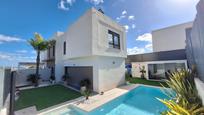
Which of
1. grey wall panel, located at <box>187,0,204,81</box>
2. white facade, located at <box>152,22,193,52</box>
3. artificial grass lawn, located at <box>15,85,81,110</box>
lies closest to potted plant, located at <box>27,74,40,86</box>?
artificial grass lawn, located at <box>15,85,81,110</box>

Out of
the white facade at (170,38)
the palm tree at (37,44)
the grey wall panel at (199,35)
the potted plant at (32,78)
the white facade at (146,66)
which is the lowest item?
the potted plant at (32,78)

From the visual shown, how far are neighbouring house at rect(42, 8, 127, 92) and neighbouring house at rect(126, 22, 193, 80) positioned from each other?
6.64 metres

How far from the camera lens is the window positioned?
1420 cm

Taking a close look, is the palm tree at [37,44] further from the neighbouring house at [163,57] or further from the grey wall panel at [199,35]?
the grey wall panel at [199,35]

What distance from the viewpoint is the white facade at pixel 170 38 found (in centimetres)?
2549

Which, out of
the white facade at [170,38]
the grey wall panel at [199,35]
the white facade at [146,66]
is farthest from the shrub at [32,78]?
the white facade at [170,38]

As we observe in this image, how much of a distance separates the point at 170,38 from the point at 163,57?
1226cm

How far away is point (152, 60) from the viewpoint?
20.5m

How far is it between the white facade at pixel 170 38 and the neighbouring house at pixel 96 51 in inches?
724

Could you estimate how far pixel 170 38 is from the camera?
27.8 metres

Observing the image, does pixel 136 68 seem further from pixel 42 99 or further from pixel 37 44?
pixel 37 44

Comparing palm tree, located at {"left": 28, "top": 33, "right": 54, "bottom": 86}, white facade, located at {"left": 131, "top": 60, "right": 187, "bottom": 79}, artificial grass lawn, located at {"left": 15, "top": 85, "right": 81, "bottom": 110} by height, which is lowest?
artificial grass lawn, located at {"left": 15, "top": 85, "right": 81, "bottom": 110}

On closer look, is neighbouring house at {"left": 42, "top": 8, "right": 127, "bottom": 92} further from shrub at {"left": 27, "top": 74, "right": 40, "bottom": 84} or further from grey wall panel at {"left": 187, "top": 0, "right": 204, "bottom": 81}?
grey wall panel at {"left": 187, "top": 0, "right": 204, "bottom": 81}

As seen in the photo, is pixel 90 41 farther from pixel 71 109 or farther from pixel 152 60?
pixel 152 60
